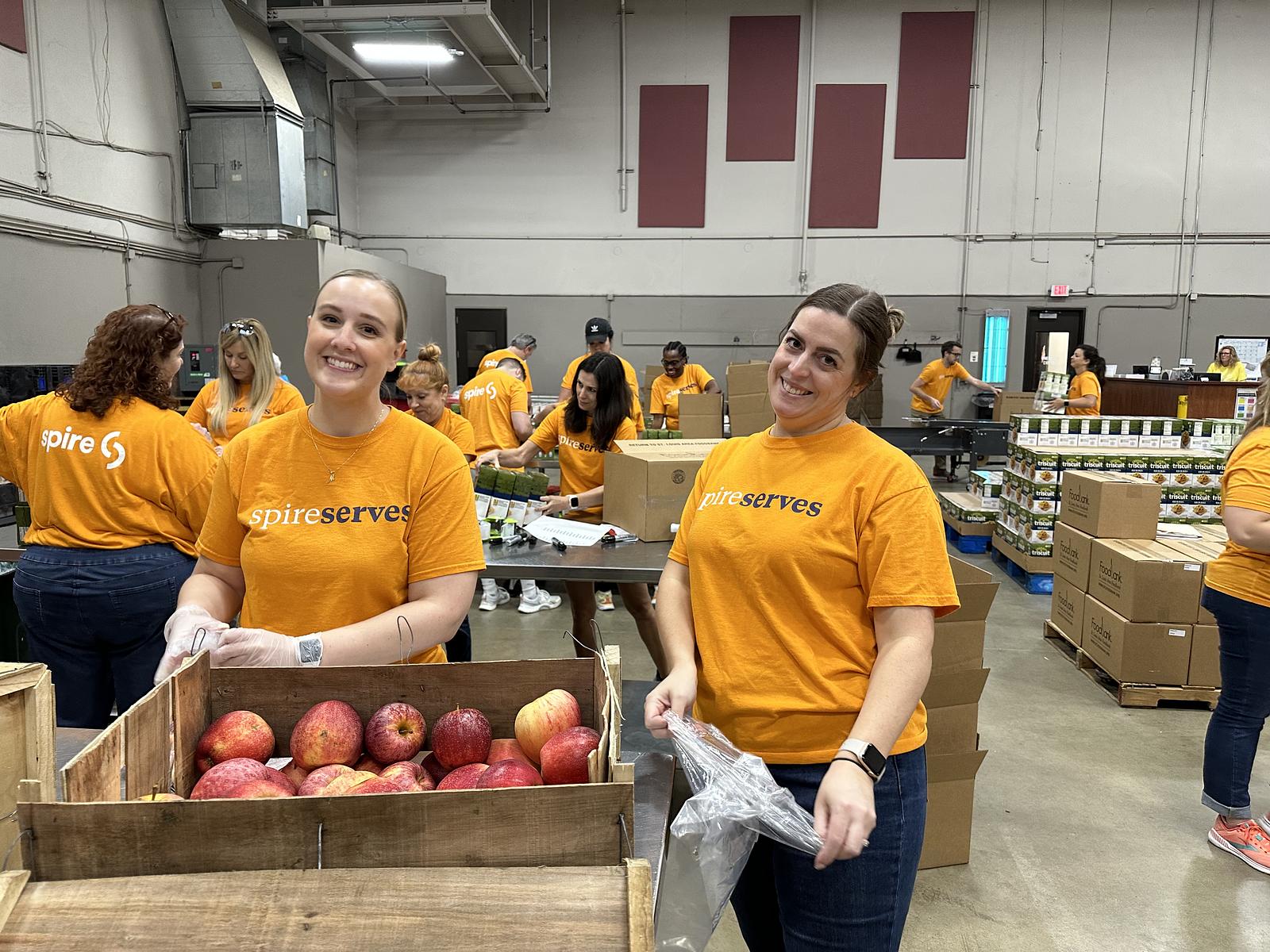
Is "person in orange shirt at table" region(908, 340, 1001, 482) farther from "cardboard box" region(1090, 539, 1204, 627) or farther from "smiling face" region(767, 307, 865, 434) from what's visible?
"smiling face" region(767, 307, 865, 434)

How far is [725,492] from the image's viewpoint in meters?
1.44

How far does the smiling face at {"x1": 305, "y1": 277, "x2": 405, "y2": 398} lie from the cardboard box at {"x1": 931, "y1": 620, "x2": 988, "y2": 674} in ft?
5.87

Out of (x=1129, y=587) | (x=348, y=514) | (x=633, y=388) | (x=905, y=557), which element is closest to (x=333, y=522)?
(x=348, y=514)

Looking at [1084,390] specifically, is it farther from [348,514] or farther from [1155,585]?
[348,514]

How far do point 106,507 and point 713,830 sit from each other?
75.9 inches

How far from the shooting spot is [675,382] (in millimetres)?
7906

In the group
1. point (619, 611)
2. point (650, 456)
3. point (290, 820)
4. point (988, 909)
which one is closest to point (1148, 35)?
point (619, 611)

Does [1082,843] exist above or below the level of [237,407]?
below

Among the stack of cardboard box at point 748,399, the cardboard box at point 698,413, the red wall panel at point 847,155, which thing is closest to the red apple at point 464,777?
the cardboard box at point 698,413

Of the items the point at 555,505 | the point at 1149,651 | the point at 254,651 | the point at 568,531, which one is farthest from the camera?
the point at 1149,651

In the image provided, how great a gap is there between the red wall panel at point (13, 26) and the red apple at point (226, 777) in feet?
19.4

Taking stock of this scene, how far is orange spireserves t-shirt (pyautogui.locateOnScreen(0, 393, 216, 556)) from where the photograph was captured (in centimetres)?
226

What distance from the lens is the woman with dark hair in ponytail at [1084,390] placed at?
721cm

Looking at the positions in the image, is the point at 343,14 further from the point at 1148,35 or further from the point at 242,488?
the point at 1148,35
